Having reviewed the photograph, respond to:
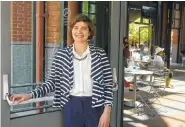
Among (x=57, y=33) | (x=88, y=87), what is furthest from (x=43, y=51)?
(x=88, y=87)

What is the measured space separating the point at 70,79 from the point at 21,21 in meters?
0.60

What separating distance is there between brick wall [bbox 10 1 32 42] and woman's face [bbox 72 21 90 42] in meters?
0.43

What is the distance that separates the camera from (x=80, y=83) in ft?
6.74

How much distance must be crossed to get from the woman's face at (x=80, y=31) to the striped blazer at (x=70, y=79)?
0.10 m

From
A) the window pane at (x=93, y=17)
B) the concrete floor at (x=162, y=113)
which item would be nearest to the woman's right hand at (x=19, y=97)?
the window pane at (x=93, y=17)

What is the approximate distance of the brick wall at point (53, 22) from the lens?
8.06 ft

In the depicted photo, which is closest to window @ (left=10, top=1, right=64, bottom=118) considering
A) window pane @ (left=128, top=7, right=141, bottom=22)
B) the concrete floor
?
the concrete floor

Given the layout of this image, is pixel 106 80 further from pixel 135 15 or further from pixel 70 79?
pixel 135 15

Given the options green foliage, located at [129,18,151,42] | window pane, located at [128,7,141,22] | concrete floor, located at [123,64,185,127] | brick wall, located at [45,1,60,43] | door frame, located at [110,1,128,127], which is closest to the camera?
brick wall, located at [45,1,60,43]

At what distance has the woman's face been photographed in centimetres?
203

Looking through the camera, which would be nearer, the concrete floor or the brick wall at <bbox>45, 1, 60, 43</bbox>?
the brick wall at <bbox>45, 1, 60, 43</bbox>

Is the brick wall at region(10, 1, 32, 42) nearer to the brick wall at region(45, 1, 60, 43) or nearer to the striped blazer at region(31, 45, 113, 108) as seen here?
the brick wall at region(45, 1, 60, 43)

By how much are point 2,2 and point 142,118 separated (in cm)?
354

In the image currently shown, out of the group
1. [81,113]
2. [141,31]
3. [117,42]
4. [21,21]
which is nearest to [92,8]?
[117,42]
